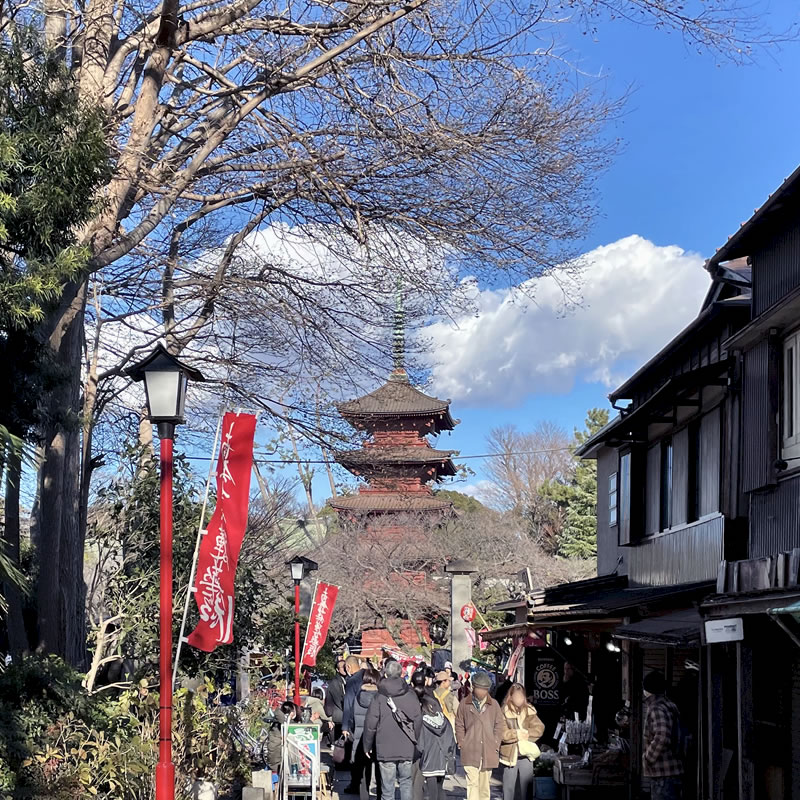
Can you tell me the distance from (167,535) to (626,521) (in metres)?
10.7

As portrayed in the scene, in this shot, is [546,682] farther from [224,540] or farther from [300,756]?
[224,540]

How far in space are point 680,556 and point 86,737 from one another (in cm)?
786

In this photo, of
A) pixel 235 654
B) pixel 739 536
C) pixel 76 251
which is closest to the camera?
pixel 76 251

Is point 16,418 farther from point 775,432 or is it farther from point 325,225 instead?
point 775,432

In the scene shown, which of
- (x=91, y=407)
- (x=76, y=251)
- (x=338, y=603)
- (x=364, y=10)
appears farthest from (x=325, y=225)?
(x=338, y=603)

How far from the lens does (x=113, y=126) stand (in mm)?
10664

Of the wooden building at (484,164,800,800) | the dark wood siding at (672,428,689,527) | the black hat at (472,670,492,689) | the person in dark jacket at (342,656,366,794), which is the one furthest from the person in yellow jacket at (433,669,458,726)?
the dark wood siding at (672,428,689,527)

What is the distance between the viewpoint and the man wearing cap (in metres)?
12.8

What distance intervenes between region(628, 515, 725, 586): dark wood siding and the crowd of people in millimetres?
2681

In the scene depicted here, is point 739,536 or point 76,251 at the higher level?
point 76,251

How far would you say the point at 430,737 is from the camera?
1277 cm

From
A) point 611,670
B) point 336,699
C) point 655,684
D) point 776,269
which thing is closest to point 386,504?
point 611,670

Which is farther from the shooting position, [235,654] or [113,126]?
[235,654]

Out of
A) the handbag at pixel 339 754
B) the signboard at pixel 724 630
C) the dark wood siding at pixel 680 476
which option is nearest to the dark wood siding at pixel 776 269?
the signboard at pixel 724 630
